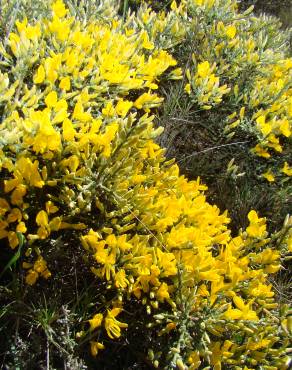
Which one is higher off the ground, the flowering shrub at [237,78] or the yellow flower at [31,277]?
the flowering shrub at [237,78]

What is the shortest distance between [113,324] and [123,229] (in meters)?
0.34

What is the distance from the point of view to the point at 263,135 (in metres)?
2.64

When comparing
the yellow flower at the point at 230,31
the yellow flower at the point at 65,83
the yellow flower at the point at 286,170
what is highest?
the yellow flower at the point at 230,31

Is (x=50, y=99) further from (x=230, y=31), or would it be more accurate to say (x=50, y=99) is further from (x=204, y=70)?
(x=230, y=31)

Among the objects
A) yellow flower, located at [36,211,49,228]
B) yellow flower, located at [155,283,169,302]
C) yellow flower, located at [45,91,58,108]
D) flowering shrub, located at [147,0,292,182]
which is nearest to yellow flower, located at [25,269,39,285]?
yellow flower, located at [36,211,49,228]

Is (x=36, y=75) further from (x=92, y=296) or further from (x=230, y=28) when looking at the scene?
(x=230, y=28)

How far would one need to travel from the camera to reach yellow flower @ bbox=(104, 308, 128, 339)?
1694 mm

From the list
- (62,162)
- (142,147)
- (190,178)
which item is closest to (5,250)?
(62,162)

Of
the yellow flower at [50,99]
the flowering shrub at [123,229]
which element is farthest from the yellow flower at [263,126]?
the yellow flower at [50,99]

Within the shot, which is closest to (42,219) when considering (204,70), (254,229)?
(254,229)

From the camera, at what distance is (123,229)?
1.75 m

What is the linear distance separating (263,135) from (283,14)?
3.30 metres

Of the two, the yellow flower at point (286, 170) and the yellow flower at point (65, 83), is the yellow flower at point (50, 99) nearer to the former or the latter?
the yellow flower at point (65, 83)

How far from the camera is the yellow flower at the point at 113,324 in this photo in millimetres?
1694
